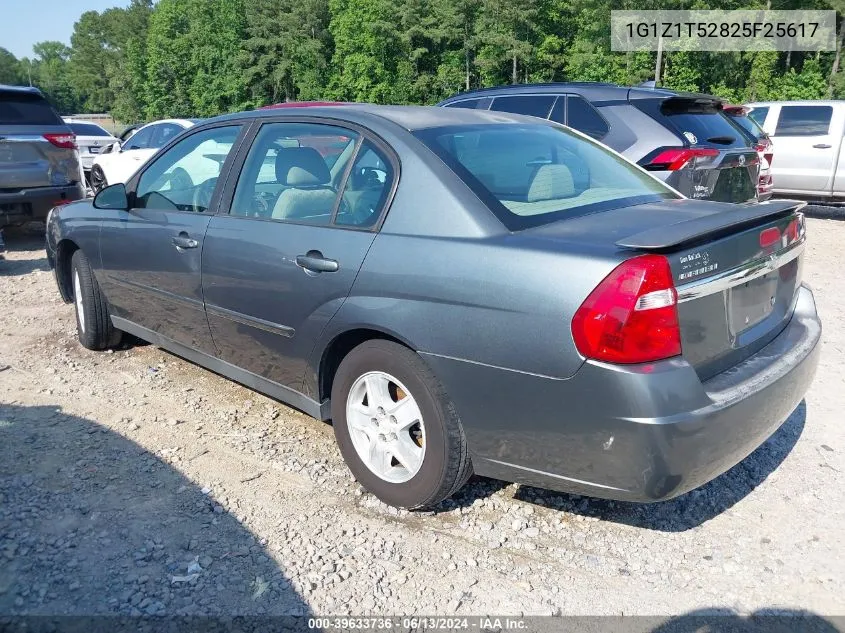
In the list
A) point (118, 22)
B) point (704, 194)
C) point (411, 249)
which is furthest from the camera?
point (118, 22)

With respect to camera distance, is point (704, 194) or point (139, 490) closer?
point (139, 490)

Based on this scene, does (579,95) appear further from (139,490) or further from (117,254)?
(139,490)

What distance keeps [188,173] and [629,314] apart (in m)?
3.03

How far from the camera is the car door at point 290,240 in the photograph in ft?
10.1

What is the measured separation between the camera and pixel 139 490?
10.7 ft

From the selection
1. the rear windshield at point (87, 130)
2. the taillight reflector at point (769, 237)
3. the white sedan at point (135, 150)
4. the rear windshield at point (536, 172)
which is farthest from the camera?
the rear windshield at point (87, 130)

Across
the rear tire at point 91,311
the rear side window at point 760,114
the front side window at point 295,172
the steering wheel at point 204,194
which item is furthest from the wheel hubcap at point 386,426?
the rear side window at point 760,114

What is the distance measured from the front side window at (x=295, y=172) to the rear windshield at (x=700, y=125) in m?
4.10

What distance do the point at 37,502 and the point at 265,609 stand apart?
1.35m

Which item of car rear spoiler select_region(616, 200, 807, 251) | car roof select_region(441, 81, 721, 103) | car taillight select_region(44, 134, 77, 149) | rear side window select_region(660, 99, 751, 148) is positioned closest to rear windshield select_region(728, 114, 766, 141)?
rear side window select_region(660, 99, 751, 148)

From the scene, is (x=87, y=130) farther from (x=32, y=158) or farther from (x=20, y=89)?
(x=32, y=158)

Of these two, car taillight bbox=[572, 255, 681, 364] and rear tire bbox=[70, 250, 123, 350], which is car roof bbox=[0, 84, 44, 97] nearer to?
rear tire bbox=[70, 250, 123, 350]

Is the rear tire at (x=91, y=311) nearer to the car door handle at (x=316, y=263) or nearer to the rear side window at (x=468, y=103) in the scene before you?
the car door handle at (x=316, y=263)

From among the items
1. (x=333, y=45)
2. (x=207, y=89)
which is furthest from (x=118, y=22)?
(x=333, y=45)
